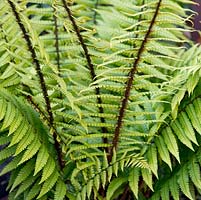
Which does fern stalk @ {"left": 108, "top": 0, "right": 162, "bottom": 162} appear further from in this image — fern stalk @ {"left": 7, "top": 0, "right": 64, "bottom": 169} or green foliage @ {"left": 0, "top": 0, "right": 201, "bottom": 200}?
fern stalk @ {"left": 7, "top": 0, "right": 64, "bottom": 169}

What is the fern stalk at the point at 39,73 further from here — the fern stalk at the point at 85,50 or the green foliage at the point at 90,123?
the fern stalk at the point at 85,50

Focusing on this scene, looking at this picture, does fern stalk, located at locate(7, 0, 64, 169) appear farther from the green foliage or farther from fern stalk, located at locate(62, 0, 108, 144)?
fern stalk, located at locate(62, 0, 108, 144)

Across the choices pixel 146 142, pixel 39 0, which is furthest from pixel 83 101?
pixel 39 0

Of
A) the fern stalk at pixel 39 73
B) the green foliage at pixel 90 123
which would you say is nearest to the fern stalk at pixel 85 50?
the green foliage at pixel 90 123

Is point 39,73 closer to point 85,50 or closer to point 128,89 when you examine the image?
point 85,50

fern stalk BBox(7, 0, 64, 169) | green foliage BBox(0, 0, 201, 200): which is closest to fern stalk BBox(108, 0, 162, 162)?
green foliage BBox(0, 0, 201, 200)

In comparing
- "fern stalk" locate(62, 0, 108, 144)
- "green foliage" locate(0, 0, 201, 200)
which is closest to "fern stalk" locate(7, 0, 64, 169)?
"green foliage" locate(0, 0, 201, 200)

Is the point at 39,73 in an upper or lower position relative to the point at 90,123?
upper

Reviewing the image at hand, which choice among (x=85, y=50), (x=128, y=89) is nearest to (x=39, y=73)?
(x=85, y=50)

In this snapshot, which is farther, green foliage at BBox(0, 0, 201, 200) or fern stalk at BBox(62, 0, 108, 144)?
green foliage at BBox(0, 0, 201, 200)

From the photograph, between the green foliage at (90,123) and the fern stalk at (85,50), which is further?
the green foliage at (90,123)

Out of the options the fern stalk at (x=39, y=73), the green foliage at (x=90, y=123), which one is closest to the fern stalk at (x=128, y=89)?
the green foliage at (x=90, y=123)

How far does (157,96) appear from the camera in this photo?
6.39 feet

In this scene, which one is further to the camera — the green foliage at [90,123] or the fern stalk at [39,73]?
the green foliage at [90,123]
